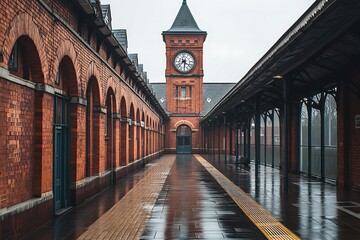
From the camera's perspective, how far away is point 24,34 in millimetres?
7496

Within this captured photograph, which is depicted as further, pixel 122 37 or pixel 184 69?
pixel 184 69

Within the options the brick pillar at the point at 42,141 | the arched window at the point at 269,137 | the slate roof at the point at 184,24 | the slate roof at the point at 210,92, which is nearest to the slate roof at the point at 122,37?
the arched window at the point at 269,137

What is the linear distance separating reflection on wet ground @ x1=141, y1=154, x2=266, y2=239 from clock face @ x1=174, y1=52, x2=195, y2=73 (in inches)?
1655

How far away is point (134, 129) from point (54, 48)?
14.5 m

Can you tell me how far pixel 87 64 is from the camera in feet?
39.9

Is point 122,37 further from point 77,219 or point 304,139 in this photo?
point 77,219

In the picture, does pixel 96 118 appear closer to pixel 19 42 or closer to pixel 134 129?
pixel 19 42

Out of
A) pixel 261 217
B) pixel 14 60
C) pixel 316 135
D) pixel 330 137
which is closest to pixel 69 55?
pixel 14 60

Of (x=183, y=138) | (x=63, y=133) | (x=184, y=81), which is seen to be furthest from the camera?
(x=183, y=138)

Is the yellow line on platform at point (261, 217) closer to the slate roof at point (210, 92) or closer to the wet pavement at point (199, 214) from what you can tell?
the wet pavement at point (199, 214)

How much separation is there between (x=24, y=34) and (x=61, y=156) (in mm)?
3789

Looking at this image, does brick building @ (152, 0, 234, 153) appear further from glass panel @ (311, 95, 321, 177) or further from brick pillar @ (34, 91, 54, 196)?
brick pillar @ (34, 91, 54, 196)

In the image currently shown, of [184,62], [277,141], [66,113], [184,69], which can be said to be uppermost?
[184,62]

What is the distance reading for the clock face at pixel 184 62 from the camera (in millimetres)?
55281
